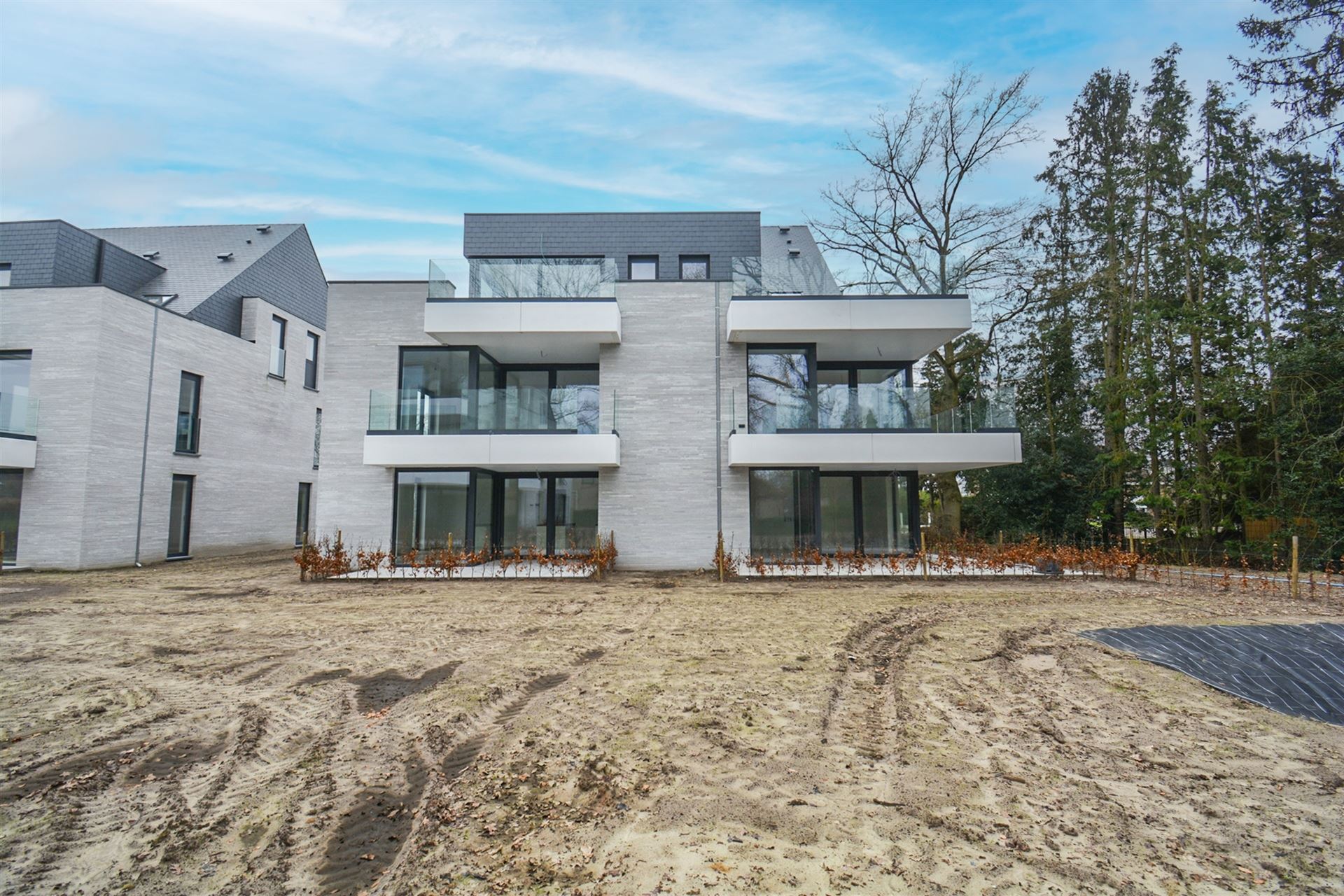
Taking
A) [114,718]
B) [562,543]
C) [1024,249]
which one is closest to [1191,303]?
[1024,249]

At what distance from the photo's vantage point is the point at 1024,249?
1733 centimetres

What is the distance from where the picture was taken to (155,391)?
15367mm

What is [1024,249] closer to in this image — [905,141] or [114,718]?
[905,141]

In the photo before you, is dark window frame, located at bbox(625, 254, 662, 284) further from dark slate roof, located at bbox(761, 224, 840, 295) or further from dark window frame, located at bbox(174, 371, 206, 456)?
dark window frame, located at bbox(174, 371, 206, 456)

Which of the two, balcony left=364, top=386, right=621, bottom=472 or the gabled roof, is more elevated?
the gabled roof

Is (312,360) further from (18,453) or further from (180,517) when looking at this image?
(18,453)

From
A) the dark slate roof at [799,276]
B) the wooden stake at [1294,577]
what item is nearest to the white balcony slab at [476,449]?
the dark slate roof at [799,276]

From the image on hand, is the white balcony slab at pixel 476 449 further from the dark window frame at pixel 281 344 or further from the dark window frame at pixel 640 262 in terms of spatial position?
the dark window frame at pixel 281 344

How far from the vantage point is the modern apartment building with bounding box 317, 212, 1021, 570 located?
13.2m

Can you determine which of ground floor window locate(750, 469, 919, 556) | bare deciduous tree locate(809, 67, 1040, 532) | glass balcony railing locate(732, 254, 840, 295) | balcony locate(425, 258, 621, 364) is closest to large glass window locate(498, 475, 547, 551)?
balcony locate(425, 258, 621, 364)

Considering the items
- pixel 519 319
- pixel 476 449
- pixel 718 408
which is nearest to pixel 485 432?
pixel 476 449

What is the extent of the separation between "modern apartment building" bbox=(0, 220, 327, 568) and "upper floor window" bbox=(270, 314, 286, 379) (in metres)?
0.05

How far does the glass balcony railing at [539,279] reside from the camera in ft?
44.9

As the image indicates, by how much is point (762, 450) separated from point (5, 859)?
1142cm
